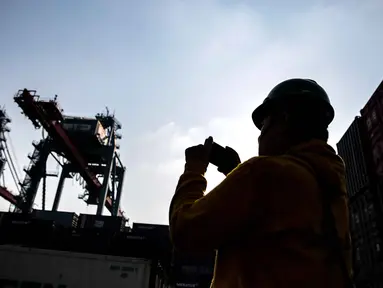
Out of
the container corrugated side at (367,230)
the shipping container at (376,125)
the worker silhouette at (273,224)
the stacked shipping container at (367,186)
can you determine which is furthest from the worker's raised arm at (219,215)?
the shipping container at (376,125)

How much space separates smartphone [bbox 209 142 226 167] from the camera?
4.93 feet

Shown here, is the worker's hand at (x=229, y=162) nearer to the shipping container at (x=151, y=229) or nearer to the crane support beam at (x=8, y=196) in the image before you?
the shipping container at (x=151, y=229)

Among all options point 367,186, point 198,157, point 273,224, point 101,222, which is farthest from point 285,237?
point 101,222

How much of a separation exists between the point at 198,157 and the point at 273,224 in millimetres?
436

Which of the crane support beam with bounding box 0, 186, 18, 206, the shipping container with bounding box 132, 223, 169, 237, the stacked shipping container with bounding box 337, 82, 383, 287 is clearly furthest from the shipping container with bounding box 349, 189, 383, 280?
the crane support beam with bounding box 0, 186, 18, 206

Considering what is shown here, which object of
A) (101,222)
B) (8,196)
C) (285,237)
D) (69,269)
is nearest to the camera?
(285,237)

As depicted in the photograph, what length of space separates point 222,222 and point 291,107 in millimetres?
608

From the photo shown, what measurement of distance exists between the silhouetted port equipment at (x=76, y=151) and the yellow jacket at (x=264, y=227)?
26.9 m

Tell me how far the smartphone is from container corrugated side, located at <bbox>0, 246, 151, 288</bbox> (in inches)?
457

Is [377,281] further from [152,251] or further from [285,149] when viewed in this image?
[285,149]

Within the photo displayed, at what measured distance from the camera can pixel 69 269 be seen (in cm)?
1177

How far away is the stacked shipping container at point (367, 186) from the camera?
39.8 ft

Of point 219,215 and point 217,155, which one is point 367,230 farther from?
point 219,215

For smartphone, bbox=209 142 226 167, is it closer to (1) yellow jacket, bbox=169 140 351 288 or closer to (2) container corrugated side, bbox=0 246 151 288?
(1) yellow jacket, bbox=169 140 351 288
